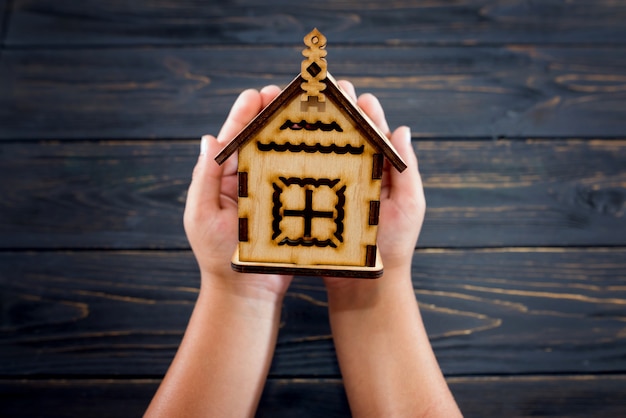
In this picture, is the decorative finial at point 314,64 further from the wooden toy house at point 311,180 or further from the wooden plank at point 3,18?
the wooden plank at point 3,18

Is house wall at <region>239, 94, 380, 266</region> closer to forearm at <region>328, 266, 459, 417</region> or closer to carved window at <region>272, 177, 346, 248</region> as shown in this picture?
carved window at <region>272, 177, 346, 248</region>

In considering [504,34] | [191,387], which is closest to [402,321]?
[191,387]

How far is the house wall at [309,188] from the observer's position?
65 centimetres

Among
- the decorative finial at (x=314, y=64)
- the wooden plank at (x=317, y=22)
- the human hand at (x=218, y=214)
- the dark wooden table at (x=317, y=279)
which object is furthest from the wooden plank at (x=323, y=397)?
the wooden plank at (x=317, y=22)

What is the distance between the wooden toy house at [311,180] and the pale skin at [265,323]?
0.19m

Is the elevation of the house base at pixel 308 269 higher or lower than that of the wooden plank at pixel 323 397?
higher

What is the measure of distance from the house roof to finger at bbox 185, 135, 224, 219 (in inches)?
7.9

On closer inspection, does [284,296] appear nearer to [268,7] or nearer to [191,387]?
[191,387]

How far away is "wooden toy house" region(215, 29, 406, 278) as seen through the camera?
64cm

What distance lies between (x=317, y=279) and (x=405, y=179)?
0.99 ft

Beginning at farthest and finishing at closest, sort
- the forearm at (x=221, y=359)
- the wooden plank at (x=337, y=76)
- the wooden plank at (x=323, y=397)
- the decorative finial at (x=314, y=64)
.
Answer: the wooden plank at (x=337, y=76), the wooden plank at (x=323, y=397), the forearm at (x=221, y=359), the decorative finial at (x=314, y=64)

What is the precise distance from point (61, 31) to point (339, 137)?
2.99 feet

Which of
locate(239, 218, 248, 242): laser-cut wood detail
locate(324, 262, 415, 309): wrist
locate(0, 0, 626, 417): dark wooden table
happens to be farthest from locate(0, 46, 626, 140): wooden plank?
locate(239, 218, 248, 242): laser-cut wood detail

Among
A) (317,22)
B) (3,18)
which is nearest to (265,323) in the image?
(317,22)
